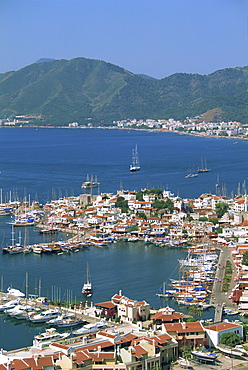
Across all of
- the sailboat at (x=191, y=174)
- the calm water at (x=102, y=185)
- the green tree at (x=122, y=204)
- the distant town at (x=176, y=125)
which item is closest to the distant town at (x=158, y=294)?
the green tree at (x=122, y=204)

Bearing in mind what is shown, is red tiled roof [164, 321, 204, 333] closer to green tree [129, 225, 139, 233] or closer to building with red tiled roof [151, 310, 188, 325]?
building with red tiled roof [151, 310, 188, 325]

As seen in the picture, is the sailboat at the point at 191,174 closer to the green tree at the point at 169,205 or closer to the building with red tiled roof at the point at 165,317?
the green tree at the point at 169,205

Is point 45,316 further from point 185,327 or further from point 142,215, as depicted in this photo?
point 142,215

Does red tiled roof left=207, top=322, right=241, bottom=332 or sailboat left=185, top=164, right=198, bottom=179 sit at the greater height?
sailboat left=185, top=164, right=198, bottom=179

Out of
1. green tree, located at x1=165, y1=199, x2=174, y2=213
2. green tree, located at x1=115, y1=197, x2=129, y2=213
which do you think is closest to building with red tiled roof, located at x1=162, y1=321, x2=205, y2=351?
green tree, located at x1=165, y1=199, x2=174, y2=213

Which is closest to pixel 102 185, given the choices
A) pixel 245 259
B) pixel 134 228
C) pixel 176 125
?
pixel 134 228
